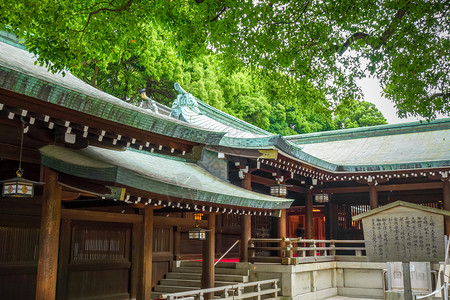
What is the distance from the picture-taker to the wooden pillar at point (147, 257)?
10172 mm

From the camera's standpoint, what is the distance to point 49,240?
7805mm

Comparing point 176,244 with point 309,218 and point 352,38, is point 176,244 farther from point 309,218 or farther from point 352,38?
point 352,38

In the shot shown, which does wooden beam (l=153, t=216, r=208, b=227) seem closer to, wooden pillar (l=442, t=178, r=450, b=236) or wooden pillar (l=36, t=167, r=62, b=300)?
wooden pillar (l=36, t=167, r=62, b=300)

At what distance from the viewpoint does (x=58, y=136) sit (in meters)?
8.45

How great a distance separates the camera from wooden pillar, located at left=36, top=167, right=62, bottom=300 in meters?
7.69

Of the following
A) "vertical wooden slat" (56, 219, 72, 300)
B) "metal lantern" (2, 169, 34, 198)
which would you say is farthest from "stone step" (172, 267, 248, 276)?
"metal lantern" (2, 169, 34, 198)

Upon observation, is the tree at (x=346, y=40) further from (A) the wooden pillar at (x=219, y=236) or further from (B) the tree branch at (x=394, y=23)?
(A) the wooden pillar at (x=219, y=236)

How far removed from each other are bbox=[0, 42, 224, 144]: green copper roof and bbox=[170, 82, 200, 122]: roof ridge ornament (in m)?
5.61

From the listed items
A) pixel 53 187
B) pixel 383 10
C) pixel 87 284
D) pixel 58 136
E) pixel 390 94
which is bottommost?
pixel 87 284

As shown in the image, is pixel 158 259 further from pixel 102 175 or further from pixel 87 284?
pixel 102 175

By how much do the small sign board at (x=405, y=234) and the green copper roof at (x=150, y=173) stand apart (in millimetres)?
3427

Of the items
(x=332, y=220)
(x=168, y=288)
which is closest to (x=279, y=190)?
(x=168, y=288)

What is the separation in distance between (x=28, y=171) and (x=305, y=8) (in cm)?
626

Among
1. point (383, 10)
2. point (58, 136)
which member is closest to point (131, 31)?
point (58, 136)
